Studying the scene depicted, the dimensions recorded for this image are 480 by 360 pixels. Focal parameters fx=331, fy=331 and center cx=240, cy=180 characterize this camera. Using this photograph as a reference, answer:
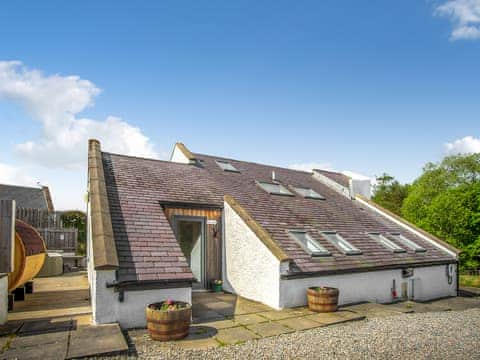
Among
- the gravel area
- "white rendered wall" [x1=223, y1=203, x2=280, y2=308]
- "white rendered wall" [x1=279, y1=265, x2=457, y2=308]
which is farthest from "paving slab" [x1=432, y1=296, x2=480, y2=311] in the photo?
"white rendered wall" [x1=223, y1=203, x2=280, y2=308]

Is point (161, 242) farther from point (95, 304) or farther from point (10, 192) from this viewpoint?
point (10, 192)

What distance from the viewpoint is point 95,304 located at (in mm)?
7789

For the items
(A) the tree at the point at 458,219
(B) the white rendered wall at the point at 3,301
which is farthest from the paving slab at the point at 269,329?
(A) the tree at the point at 458,219

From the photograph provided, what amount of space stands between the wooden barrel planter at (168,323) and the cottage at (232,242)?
1.15 m

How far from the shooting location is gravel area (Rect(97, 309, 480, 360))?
650 centimetres

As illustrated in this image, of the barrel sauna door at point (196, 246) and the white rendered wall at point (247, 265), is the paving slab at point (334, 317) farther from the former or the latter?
the barrel sauna door at point (196, 246)

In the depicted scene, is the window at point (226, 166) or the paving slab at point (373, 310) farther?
the window at point (226, 166)

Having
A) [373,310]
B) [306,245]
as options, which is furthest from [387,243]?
[373,310]

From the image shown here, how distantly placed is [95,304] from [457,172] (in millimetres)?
34167

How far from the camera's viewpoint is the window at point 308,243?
1160 centimetres

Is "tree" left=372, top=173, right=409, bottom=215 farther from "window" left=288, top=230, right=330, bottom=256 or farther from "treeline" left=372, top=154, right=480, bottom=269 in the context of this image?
"window" left=288, top=230, right=330, bottom=256

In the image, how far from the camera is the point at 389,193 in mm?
51500

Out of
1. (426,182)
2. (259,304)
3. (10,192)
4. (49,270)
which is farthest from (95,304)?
(426,182)

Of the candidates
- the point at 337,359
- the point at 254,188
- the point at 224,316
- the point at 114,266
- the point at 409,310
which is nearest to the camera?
the point at 337,359
